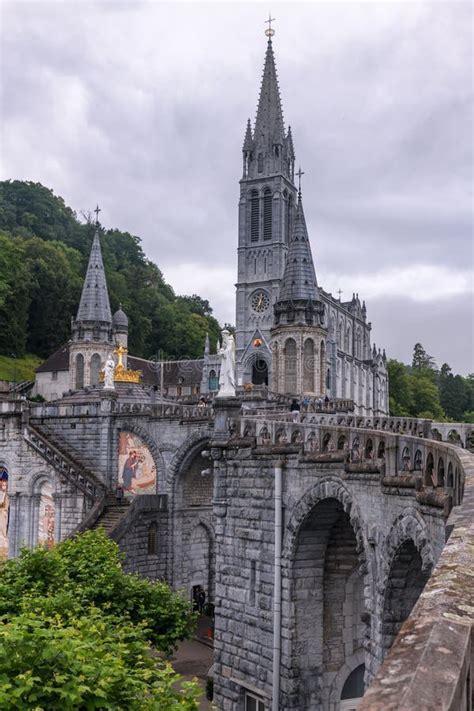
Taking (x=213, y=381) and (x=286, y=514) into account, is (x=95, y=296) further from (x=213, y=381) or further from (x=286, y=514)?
(x=286, y=514)

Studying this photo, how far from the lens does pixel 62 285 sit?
89.4 m

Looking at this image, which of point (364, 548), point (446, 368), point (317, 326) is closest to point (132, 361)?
point (317, 326)

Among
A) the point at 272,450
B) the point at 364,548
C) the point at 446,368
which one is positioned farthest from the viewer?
the point at 446,368

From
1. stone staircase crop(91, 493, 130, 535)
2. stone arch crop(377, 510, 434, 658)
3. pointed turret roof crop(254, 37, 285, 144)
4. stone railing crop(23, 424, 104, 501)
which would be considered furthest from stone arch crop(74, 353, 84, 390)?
stone arch crop(377, 510, 434, 658)

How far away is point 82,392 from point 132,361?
35.6 metres

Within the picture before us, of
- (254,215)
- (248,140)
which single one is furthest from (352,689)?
(248,140)

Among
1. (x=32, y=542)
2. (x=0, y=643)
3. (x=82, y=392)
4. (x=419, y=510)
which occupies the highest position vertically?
(x=82, y=392)

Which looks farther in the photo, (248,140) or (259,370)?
(248,140)

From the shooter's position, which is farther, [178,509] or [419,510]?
[178,509]

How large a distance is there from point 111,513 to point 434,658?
1278 inches

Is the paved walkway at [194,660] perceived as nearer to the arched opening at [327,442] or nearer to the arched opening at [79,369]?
the arched opening at [327,442]

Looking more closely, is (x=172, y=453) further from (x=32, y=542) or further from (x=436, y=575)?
(x=436, y=575)

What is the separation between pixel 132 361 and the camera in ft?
267

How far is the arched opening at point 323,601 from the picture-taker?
19.0 meters
